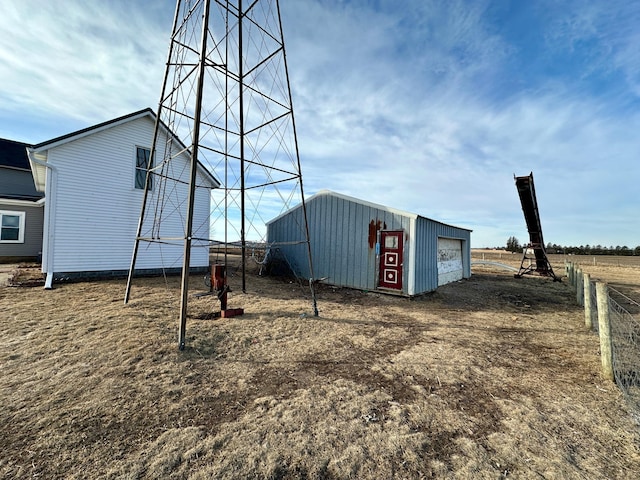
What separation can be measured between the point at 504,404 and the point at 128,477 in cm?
390

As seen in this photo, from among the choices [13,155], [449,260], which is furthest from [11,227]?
[449,260]

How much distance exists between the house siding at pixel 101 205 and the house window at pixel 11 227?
8.25 metres

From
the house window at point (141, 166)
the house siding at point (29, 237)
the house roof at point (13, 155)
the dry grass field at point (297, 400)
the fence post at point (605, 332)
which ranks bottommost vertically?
the dry grass field at point (297, 400)

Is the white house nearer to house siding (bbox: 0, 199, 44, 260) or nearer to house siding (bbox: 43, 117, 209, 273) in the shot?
house siding (bbox: 43, 117, 209, 273)

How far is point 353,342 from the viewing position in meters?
5.51

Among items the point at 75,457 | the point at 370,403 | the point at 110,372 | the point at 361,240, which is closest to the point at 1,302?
the point at 110,372

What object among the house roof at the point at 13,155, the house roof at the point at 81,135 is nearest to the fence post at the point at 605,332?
the house roof at the point at 81,135

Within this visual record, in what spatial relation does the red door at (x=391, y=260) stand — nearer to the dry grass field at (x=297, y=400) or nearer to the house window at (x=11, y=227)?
the dry grass field at (x=297, y=400)

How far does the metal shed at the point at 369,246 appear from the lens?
10202 mm

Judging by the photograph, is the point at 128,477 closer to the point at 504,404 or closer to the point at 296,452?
the point at 296,452

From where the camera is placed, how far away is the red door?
1024 centimetres

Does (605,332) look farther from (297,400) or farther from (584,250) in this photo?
(584,250)

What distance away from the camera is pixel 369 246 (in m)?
11.0

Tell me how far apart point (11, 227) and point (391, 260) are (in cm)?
1857
